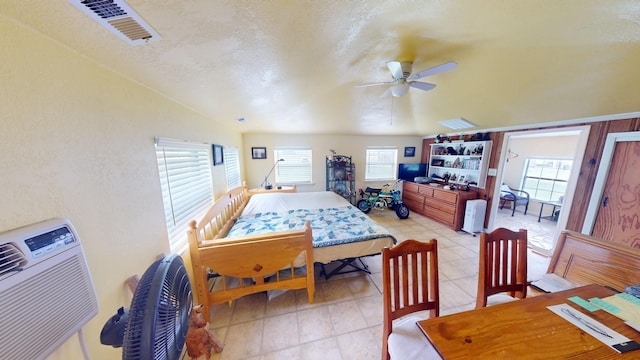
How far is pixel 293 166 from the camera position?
4.82 metres

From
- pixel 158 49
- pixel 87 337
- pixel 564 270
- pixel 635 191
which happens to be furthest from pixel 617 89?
pixel 87 337

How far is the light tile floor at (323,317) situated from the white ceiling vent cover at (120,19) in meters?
2.19

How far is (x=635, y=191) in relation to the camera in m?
2.24

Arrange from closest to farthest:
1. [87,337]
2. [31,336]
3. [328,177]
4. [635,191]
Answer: [31,336] < [87,337] < [635,191] < [328,177]

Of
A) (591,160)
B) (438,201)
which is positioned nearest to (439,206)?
(438,201)

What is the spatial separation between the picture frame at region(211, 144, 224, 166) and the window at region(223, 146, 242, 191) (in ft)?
0.71

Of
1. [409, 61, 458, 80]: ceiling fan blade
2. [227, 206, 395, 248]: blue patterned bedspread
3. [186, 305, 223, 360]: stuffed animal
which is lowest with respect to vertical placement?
[186, 305, 223, 360]: stuffed animal

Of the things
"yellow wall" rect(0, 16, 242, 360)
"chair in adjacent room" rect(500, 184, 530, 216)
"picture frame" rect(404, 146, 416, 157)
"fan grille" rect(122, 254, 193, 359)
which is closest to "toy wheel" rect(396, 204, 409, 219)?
"picture frame" rect(404, 146, 416, 157)

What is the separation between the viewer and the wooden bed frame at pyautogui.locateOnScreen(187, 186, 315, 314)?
5.70 ft

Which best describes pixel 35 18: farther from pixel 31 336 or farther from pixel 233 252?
pixel 233 252

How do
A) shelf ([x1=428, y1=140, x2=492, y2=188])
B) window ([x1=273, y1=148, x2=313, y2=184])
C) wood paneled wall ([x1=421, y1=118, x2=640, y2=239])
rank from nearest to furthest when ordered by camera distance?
wood paneled wall ([x1=421, y1=118, x2=640, y2=239]), shelf ([x1=428, y1=140, x2=492, y2=188]), window ([x1=273, y1=148, x2=313, y2=184])

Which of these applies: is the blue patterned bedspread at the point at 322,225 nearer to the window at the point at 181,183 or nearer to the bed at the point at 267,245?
the bed at the point at 267,245

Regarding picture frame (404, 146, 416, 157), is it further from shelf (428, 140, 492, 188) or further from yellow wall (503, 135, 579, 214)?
yellow wall (503, 135, 579, 214)

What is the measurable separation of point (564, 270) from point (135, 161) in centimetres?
350
